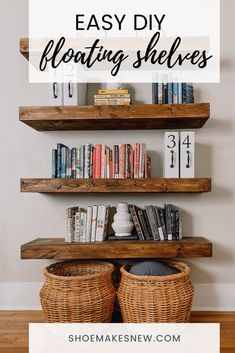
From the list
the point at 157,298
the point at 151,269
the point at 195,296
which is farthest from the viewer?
the point at 195,296

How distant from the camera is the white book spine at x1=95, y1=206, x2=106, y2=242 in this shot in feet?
7.19

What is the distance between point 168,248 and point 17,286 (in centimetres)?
→ 107

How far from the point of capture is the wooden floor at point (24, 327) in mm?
1815

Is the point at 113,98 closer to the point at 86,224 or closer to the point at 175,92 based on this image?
the point at 175,92

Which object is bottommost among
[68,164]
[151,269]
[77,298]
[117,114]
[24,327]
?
[24,327]

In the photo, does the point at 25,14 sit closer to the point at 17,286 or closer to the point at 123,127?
the point at 123,127

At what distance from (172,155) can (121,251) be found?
657 mm

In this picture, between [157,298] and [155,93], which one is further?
[155,93]

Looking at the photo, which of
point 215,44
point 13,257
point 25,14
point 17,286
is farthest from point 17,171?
point 215,44

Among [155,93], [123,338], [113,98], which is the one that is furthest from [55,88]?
[123,338]

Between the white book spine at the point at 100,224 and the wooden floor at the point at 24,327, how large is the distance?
2.03 feet

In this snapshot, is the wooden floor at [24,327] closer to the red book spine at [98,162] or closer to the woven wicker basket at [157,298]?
the woven wicker basket at [157,298]

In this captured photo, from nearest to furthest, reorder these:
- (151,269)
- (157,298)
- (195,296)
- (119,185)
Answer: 1. (157,298)
2. (151,269)
3. (119,185)
4. (195,296)

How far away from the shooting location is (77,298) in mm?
1917
